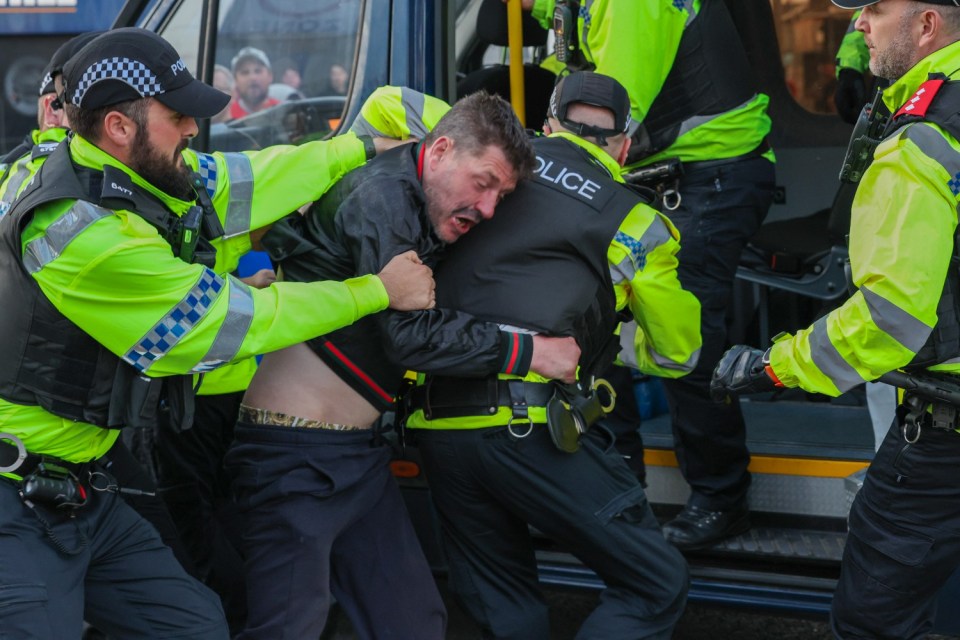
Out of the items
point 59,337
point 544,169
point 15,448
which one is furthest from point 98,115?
point 544,169

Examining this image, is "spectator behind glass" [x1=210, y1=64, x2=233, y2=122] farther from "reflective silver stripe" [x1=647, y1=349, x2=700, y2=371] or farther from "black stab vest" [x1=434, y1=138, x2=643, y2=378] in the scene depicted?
"reflective silver stripe" [x1=647, y1=349, x2=700, y2=371]

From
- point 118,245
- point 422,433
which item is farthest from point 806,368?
point 118,245

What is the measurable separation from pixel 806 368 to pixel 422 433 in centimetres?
93

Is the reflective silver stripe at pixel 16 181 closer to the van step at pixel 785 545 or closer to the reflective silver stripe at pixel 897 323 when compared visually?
the reflective silver stripe at pixel 897 323

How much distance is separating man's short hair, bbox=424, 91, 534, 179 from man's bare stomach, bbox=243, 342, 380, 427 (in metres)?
0.60

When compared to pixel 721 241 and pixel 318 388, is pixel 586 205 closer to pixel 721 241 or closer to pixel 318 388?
pixel 318 388

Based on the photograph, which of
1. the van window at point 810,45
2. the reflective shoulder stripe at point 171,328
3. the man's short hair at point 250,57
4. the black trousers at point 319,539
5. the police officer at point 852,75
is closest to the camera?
Answer: the reflective shoulder stripe at point 171,328

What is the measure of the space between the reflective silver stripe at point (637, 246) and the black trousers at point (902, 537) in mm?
682

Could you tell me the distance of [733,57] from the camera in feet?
12.6

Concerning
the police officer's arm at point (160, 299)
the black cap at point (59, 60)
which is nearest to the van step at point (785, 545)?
the police officer's arm at point (160, 299)

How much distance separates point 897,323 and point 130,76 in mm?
1650

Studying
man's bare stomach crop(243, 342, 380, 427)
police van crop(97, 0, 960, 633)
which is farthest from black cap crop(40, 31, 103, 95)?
man's bare stomach crop(243, 342, 380, 427)

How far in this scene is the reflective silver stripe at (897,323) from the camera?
7.88ft

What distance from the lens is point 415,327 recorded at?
266 cm
